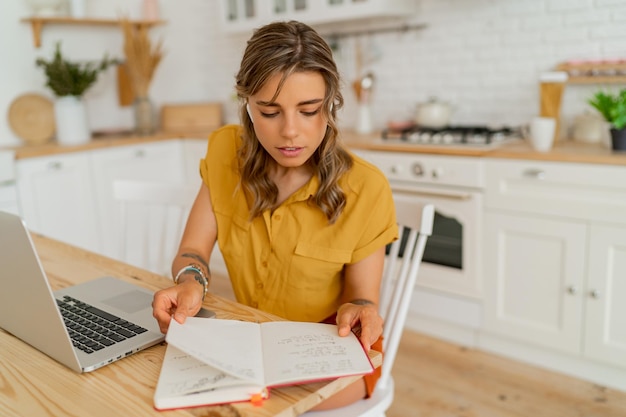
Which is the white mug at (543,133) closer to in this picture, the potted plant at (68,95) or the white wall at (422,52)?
the white wall at (422,52)

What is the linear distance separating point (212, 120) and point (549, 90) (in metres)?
2.33

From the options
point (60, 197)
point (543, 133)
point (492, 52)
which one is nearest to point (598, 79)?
point (543, 133)

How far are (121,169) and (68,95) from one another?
21.4 inches

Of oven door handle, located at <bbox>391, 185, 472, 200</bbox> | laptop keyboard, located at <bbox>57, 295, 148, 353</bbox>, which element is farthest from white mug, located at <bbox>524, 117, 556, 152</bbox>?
laptop keyboard, located at <bbox>57, 295, 148, 353</bbox>

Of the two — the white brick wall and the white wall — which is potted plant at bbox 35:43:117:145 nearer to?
the white wall

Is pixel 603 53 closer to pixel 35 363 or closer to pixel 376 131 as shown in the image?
pixel 376 131

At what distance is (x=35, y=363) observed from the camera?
0.95 m

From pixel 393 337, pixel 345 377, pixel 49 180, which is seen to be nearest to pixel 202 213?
pixel 393 337

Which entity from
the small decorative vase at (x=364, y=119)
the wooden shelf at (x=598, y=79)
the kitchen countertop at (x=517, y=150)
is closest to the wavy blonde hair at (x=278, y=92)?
the kitchen countertop at (x=517, y=150)

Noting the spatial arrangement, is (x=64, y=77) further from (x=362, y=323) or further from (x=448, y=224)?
(x=362, y=323)

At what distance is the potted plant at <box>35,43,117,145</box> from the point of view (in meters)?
3.46

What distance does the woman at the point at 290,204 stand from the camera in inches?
47.3

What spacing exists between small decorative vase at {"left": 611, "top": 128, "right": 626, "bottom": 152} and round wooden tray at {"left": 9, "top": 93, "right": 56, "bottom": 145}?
125 inches

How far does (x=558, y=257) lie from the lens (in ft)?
7.84
